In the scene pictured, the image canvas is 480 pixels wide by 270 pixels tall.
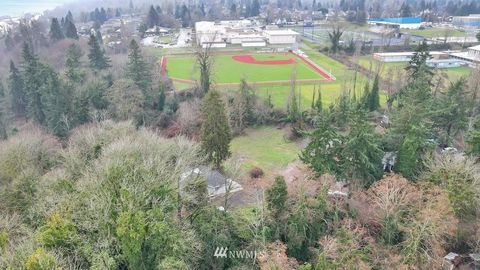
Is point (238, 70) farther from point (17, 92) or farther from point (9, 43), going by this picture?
point (9, 43)

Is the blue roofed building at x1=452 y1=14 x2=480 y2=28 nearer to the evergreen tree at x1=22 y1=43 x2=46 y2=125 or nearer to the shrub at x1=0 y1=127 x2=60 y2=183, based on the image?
the evergreen tree at x1=22 y1=43 x2=46 y2=125

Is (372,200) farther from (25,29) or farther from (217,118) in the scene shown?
(25,29)

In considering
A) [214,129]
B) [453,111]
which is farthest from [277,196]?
[453,111]

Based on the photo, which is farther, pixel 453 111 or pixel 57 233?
pixel 453 111

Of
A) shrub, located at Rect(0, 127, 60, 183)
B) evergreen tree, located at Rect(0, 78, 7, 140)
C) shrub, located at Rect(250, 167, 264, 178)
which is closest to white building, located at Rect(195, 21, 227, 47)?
evergreen tree, located at Rect(0, 78, 7, 140)

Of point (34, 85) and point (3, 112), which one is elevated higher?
point (34, 85)

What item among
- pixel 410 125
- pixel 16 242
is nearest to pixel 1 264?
pixel 16 242
